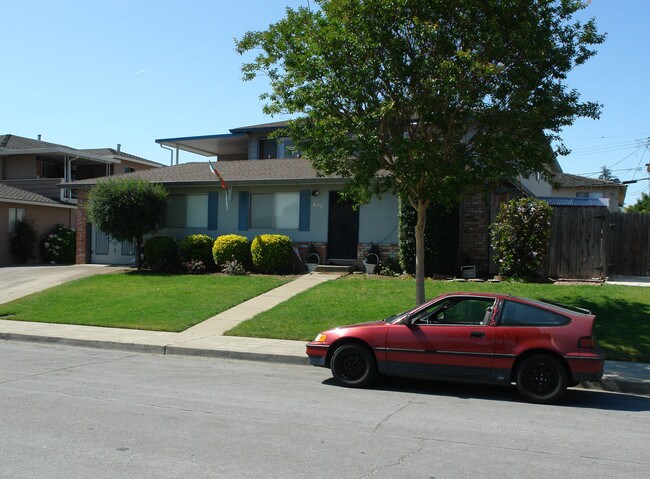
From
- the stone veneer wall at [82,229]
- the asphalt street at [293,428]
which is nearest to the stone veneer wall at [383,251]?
the asphalt street at [293,428]

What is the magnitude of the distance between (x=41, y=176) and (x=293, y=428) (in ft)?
106

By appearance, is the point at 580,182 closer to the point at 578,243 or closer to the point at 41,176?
the point at 578,243

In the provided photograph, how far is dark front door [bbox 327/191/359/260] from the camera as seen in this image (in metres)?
20.8

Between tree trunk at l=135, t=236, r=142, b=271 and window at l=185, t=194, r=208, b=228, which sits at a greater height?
window at l=185, t=194, r=208, b=228

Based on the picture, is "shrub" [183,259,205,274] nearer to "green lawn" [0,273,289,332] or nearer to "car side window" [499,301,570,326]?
"green lawn" [0,273,289,332]

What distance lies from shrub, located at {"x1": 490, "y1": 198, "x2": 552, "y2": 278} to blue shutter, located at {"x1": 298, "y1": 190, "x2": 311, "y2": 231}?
23.1 feet

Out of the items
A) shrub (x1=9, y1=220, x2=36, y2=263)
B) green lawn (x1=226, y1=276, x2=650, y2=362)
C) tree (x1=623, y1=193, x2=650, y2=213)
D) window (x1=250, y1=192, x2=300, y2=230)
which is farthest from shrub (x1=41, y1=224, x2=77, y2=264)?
tree (x1=623, y1=193, x2=650, y2=213)

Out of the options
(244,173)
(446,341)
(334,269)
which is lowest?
(446,341)

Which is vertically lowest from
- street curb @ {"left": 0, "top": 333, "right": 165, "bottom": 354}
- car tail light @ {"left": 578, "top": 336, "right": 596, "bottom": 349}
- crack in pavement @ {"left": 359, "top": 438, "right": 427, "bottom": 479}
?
street curb @ {"left": 0, "top": 333, "right": 165, "bottom": 354}

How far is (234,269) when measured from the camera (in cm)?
2041

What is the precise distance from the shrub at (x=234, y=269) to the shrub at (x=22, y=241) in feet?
46.3

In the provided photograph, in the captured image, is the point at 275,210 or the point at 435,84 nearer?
the point at 435,84

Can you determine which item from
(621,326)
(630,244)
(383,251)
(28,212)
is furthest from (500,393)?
(28,212)

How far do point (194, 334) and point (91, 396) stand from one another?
5.49 metres
